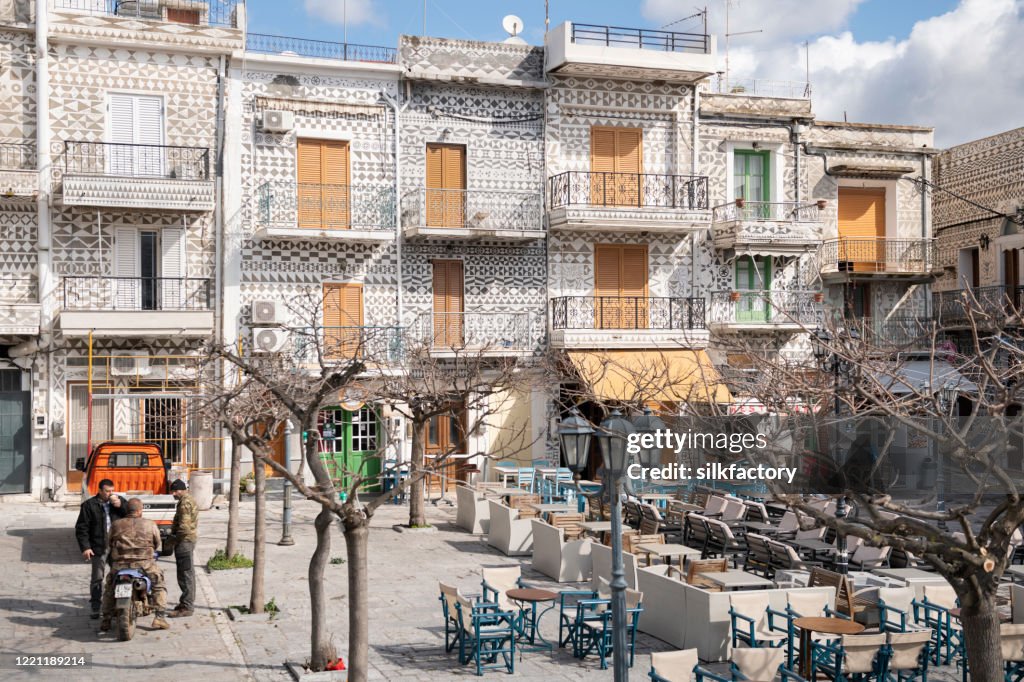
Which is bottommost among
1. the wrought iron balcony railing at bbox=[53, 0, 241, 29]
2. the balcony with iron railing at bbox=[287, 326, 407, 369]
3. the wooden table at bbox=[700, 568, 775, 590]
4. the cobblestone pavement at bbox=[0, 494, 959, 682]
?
the cobblestone pavement at bbox=[0, 494, 959, 682]

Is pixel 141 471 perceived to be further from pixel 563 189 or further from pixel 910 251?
pixel 910 251

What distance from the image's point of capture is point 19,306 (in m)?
23.6

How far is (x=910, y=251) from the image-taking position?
30.4 m

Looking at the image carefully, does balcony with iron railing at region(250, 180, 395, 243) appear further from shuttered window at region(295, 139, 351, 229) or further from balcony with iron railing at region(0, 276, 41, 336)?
balcony with iron railing at region(0, 276, 41, 336)

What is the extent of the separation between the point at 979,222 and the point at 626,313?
1216cm

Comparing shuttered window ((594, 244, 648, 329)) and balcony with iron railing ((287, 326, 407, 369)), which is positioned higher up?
shuttered window ((594, 244, 648, 329))

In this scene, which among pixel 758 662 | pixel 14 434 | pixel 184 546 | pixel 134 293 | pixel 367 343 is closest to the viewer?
pixel 758 662

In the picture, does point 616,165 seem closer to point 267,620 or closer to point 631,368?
point 631,368

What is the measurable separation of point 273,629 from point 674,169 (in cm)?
1849

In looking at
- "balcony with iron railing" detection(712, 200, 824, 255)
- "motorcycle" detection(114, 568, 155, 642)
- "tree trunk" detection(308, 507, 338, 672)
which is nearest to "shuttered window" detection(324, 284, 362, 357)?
"balcony with iron railing" detection(712, 200, 824, 255)

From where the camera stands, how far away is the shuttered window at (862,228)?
3009 centimetres

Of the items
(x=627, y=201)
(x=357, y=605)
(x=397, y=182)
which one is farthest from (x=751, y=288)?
(x=357, y=605)

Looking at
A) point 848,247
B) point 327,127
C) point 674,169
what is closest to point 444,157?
point 327,127

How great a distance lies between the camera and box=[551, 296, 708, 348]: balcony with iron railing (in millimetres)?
27594
